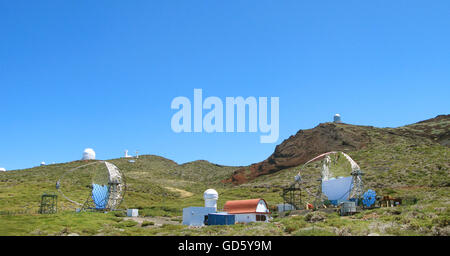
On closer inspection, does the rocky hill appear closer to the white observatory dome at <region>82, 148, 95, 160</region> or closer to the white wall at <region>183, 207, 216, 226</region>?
the white observatory dome at <region>82, 148, 95, 160</region>

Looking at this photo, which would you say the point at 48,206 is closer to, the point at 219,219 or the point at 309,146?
the point at 219,219

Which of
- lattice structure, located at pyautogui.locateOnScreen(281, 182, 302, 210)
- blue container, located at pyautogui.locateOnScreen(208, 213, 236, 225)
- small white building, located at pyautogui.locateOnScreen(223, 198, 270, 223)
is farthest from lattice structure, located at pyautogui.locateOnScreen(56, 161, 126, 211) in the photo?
lattice structure, located at pyautogui.locateOnScreen(281, 182, 302, 210)

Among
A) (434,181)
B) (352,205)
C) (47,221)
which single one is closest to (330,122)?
(434,181)

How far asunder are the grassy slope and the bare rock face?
5051 mm

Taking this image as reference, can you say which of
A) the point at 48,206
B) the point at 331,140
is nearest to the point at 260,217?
the point at 48,206

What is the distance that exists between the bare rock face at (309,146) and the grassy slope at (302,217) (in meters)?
5.05

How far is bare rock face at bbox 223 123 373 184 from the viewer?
333ft

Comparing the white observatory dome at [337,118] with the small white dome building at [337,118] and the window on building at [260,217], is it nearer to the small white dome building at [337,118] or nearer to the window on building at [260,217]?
the small white dome building at [337,118]

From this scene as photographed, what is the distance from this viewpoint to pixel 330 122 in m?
118

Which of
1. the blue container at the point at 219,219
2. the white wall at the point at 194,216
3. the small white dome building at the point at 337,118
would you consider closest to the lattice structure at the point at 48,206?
the white wall at the point at 194,216

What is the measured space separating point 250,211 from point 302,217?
6890 millimetres

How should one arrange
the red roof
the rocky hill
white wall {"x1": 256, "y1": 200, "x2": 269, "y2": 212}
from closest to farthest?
1. white wall {"x1": 256, "y1": 200, "x2": 269, "y2": 212}
2. the red roof
3. the rocky hill

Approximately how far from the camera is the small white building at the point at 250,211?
3709cm
